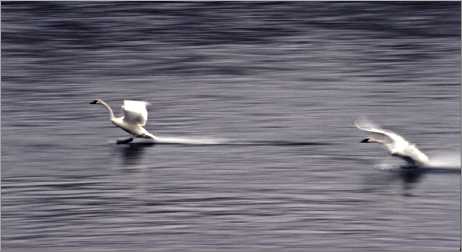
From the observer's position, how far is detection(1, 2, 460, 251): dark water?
19.8 metres

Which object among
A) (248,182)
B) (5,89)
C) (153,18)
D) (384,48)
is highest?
(153,18)

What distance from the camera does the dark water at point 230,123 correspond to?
65.0 ft

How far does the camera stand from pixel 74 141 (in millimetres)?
25391

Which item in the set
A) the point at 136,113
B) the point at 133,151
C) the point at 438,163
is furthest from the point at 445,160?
the point at 136,113

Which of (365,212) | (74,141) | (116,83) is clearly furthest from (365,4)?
(365,212)

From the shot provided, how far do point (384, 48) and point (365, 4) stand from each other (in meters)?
4.06

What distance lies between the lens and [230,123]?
26.7 meters

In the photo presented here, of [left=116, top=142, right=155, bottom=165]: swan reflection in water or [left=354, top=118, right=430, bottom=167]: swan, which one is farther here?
[left=116, top=142, right=155, bottom=165]: swan reflection in water

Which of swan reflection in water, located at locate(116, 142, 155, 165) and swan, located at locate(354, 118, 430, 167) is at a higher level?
swan reflection in water, located at locate(116, 142, 155, 165)

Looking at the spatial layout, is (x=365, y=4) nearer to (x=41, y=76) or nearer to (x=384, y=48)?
(x=384, y=48)

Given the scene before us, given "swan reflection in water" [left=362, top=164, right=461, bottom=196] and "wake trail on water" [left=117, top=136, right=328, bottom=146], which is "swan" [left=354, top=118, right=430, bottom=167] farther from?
"wake trail on water" [left=117, top=136, right=328, bottom=146]

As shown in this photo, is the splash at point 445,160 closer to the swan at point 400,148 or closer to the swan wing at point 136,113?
the swan at point 400,148

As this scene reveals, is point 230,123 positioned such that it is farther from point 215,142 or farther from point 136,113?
point 136,113

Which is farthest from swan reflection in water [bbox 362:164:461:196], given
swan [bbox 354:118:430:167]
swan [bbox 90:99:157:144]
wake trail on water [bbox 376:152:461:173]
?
swan [bbox 90:99:157:144]
